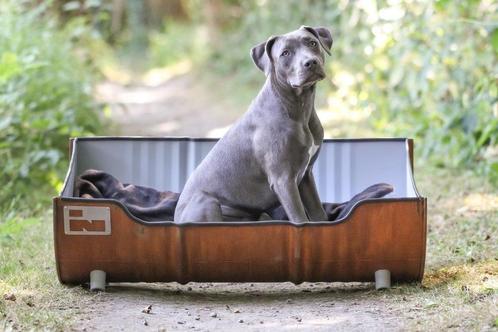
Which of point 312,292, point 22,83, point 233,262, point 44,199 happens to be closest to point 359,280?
point 312,292

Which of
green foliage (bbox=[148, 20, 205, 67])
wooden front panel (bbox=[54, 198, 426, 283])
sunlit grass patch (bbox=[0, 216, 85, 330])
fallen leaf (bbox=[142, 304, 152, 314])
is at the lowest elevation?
fallen leaf (bbox=[142, 304, 152, 314])

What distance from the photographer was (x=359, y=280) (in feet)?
13.3

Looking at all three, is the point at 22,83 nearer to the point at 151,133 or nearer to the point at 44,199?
the point at 44,199

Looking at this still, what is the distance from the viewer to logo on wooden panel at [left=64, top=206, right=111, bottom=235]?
12.8ft

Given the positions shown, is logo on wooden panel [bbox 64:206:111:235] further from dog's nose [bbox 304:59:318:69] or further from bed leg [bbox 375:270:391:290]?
bed leg [bbox 375:270:391:290]

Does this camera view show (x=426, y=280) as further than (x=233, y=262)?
Yes

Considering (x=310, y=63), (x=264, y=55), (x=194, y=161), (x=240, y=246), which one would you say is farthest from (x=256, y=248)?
(x=194, y=161)

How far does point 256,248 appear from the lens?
3.90 meters

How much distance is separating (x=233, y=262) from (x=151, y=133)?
6.44 m

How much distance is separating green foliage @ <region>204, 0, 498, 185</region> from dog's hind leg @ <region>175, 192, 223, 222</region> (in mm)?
1911

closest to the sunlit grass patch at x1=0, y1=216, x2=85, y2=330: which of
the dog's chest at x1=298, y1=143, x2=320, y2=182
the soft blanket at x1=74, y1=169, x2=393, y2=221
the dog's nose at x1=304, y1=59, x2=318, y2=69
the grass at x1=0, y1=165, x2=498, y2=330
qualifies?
the grass at x1=0, y1=165, x2=498, y2=330

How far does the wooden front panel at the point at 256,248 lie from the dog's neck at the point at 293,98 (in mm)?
633

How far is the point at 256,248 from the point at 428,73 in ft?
13.1

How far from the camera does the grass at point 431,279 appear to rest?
138 inches
